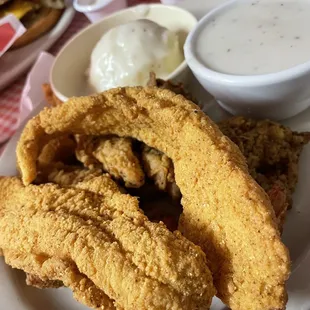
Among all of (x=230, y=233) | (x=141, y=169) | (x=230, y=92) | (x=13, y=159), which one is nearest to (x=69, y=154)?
(x=13, y=159)

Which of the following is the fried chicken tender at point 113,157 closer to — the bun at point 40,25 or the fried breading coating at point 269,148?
the fried breading coating at point 269,148

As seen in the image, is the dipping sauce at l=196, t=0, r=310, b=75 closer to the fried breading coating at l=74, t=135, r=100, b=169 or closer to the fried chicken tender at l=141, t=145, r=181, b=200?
the fried chicken tender at l=141, t=145, r=181, b=200

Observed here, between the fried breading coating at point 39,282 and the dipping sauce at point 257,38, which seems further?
the dipping sauce at point 257,38

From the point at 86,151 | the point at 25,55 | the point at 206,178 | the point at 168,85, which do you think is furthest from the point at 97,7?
the point at 206,178

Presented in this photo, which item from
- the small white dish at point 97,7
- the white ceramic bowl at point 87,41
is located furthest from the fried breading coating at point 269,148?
the small white dish at point 97,7

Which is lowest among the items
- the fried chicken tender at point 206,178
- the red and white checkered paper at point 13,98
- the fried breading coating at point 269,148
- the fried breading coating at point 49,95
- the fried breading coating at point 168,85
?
the red and white checkered paper at point 13,98

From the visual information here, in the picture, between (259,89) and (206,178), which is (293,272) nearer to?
(206,178)

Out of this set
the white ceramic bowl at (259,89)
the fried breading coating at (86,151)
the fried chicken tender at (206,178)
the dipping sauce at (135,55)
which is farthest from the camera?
the dipping sauce at (135,55)

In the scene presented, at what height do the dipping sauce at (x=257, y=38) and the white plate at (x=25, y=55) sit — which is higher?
the dipping sauce at (x=257, y=38)
